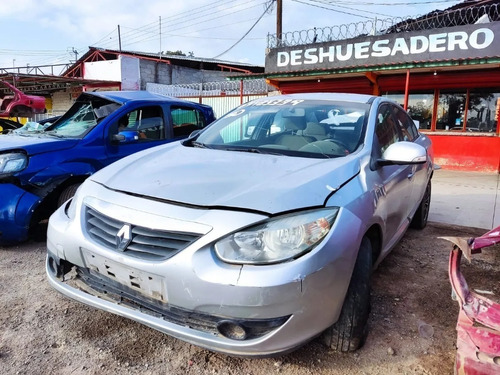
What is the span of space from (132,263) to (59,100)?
2295cm

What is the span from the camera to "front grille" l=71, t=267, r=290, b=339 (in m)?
1.73

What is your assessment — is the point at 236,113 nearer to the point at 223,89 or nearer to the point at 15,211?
the point at 15,211

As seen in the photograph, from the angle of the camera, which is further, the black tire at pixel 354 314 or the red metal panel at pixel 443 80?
the red metal panel at pixel 443 80

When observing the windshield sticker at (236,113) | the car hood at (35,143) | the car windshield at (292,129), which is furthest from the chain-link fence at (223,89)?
the car windshield at (292,129)

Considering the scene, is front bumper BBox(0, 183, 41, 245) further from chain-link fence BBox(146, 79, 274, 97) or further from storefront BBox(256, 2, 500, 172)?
chain-link fence BBox(146, 79, 274, 97)

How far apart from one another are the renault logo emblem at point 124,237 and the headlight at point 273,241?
46 cm

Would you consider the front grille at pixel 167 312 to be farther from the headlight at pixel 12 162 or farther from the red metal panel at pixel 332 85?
the red metal panel at pixel 332 85

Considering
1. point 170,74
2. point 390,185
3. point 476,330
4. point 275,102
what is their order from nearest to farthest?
1. point 476,330
2. point 390,185
3. point 275,102
4. point 170,74

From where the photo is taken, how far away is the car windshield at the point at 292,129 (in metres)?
2.72

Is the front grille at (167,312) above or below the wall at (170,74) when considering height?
below

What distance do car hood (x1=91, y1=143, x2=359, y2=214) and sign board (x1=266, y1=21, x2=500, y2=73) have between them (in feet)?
27.8

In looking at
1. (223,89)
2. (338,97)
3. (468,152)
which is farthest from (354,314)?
(223,89)

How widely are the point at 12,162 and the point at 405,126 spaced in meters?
3.73

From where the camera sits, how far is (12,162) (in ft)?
11.5
